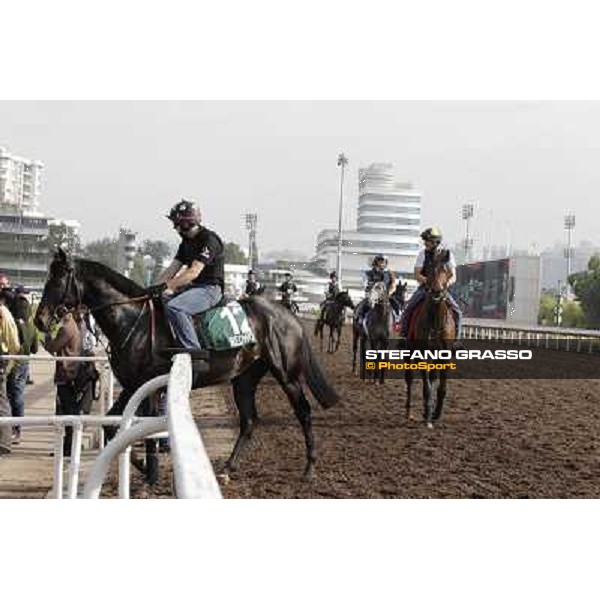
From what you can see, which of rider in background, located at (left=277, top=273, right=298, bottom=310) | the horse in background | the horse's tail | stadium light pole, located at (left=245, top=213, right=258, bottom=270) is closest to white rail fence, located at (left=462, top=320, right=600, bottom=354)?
the horse in background

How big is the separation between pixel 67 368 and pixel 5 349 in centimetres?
58

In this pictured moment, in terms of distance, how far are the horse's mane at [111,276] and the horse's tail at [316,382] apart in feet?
4.35

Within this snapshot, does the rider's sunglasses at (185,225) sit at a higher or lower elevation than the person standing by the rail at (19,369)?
higher

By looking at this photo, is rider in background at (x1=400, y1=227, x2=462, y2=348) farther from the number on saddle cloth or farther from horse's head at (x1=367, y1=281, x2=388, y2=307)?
A: the number on saddle cloth

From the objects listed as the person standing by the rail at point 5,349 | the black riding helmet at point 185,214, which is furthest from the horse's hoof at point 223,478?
the person standing by the rail at point 5,349

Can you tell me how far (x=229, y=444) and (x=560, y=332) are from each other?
2.71 meters

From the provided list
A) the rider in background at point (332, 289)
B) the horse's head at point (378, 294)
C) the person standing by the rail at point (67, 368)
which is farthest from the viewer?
the horse's head at point (378, 294)

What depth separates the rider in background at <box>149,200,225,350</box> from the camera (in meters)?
7.43

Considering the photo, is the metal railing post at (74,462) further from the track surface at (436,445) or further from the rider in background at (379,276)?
the rider in background at (379,276)

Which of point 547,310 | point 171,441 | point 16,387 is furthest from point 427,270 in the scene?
point 171,441

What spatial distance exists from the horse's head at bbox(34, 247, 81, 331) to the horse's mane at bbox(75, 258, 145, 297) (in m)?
0.11

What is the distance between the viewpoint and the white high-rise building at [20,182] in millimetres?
7070
